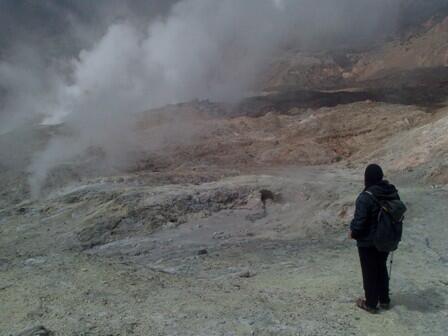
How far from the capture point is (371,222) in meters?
3.96

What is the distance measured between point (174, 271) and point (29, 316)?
2177 mm

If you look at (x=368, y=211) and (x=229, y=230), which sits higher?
(x=368, y=211)

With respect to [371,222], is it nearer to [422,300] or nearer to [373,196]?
[373,196]

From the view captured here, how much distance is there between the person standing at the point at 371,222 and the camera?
394cm

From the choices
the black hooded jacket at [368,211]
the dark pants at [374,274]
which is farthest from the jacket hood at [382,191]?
the dark pants at [374,274]

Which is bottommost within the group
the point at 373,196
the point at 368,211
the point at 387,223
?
the point at 387,223

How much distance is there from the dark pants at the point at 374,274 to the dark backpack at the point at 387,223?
0.16 m

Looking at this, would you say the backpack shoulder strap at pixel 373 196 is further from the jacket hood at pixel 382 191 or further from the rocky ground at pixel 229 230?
the rocky ground at pixel 229 230

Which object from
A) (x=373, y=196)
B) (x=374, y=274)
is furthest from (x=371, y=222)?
(x=374, y=274)

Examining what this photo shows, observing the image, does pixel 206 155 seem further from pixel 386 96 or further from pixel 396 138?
pixel 386 96

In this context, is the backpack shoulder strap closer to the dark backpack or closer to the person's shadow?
the dark backpack

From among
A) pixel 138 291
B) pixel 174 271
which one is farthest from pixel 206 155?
pixel 138 291

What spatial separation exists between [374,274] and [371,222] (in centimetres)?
46

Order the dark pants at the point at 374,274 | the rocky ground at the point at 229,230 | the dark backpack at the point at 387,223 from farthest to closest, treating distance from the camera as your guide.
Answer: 1. the rocky ground at the point at 229,230
2. the dark pants at the point at 374,274
3. the dark backpack at the point at 387,223
